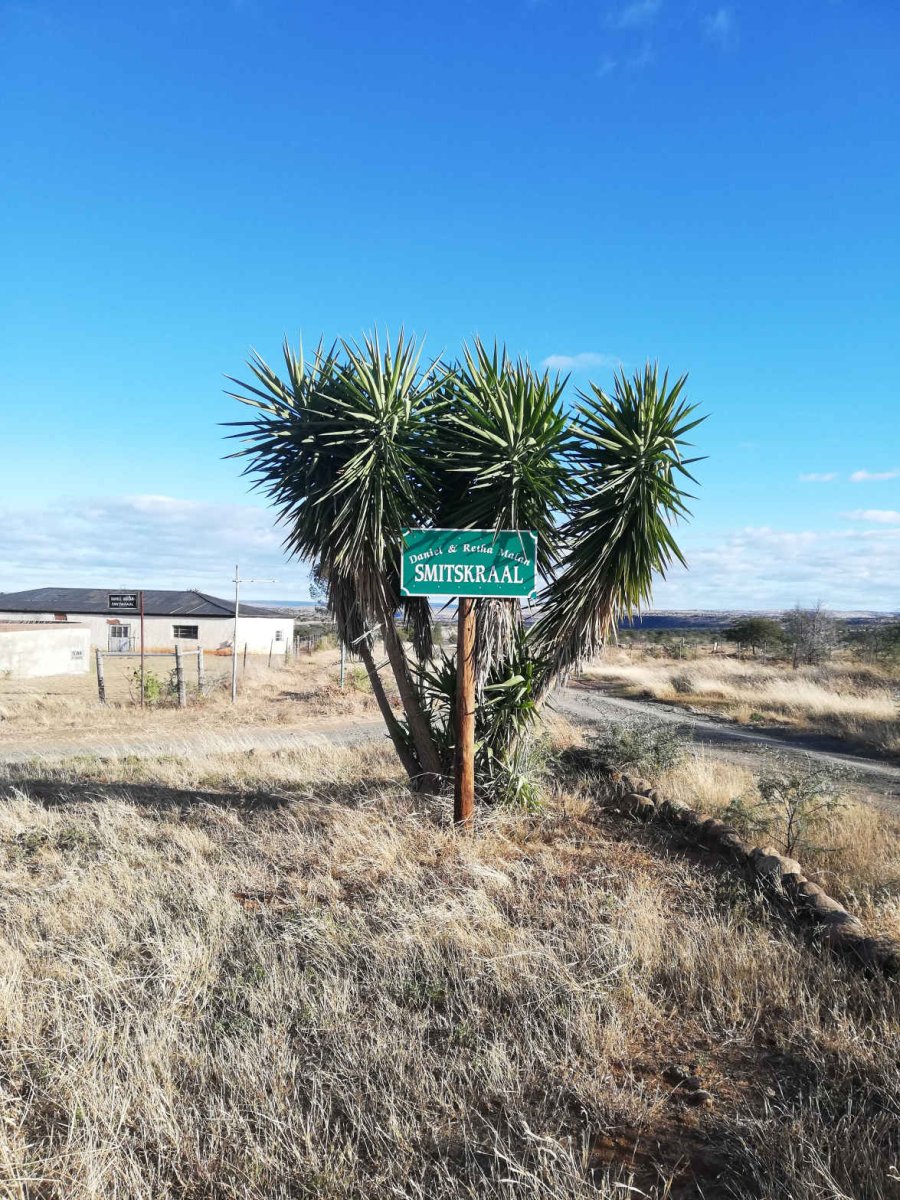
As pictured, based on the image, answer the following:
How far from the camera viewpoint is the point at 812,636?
1404 inches

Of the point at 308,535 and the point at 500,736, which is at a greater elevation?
the point at 308,535

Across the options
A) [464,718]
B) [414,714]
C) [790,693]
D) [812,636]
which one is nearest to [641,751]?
[414,714]

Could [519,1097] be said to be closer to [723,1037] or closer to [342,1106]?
[342,1106]

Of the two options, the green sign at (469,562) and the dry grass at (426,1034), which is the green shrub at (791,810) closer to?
the dry grass at (426,1034)

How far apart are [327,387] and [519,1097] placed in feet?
19.7

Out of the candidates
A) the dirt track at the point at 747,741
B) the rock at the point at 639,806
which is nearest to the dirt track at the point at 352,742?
the dirt track at the point at 747,741

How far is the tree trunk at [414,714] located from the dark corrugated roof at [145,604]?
4368 cm

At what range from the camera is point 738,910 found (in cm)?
450

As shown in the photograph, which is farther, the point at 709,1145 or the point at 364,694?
the point at 364,694

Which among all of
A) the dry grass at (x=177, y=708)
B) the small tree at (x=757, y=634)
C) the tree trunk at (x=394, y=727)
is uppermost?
the tree trunk at (x=394, y=727)

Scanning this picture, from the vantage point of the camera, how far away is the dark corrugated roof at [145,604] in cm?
4953

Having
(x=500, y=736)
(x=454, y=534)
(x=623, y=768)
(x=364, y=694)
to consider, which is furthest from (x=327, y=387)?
(x=364, y=694)

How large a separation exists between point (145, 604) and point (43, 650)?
1477 cm

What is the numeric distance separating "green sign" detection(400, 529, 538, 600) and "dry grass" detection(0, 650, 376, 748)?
41.2 ft
